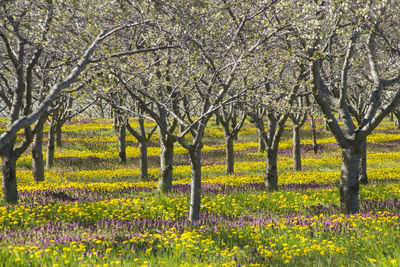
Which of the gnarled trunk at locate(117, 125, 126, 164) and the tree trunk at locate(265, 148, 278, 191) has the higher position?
the gnarled trunk at locate(117, 125, 126, 164)

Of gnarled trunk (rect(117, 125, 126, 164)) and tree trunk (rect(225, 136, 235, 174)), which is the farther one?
gnarled trunk (rect(117, 125, 126, 164))

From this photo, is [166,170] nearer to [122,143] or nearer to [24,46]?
[24,46]

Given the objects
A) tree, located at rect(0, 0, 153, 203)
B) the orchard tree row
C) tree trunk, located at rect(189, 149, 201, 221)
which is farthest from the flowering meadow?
tree, located at rect(0, 0, 153, 203)

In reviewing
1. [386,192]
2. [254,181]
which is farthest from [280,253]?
[254,181]

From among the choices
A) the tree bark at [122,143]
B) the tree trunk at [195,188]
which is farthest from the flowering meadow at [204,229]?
the tree bark at [122,143]

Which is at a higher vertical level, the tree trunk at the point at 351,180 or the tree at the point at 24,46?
the tree at the point at 24,46

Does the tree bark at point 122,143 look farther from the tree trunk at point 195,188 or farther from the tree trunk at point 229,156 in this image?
the tree trunk at point 195,188

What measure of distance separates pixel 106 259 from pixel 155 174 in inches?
565

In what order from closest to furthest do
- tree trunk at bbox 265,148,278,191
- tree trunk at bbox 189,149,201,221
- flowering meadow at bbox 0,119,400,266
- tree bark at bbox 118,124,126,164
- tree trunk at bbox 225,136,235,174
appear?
flowering meadow at bbox 0,119,400,266 → tree trunk at bbox 189,149,201,221 → tree trunk at bbox 265,148,278,191 → tree trunk at bbox 225,136,235,174 → tree bark at bbox 118,124,126,164

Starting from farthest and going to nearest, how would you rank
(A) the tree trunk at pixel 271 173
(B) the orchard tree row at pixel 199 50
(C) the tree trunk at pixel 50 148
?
1. (C) the tree trunk at pixel 50 148
2. (A) the tree trunk at pixel 271 173
3. (B) the orchard tree row at pixel 199 50

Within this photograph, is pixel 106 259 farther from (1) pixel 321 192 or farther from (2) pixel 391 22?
(2) pixel 391 22

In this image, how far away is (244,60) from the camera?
7.14 metres

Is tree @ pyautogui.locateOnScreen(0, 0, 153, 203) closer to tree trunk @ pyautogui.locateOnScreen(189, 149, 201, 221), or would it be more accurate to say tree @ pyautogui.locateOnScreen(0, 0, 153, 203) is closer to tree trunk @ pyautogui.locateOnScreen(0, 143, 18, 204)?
tree trunk @ pyautogui.locateOnScreen(0, 143, 18, 204)

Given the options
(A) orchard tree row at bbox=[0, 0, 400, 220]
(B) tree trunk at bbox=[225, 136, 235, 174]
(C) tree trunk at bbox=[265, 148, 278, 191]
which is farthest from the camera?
(B) tree trunk at bbox=[225, 136, 235, 174]
